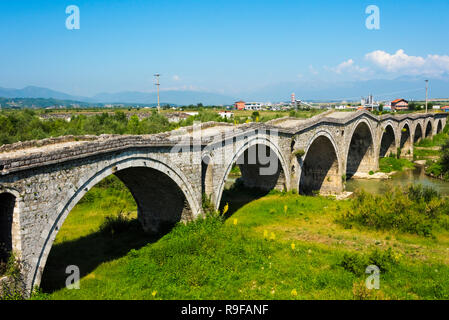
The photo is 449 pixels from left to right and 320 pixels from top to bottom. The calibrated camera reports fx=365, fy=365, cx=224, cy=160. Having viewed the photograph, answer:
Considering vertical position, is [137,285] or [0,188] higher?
[0,188]

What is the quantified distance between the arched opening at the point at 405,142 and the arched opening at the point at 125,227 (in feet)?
136

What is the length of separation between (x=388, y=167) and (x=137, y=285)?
3610 centimetres

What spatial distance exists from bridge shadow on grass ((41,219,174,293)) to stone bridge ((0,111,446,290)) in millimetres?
860

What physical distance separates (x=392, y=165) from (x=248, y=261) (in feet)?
111

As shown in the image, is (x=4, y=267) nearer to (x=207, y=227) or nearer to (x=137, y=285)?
(x=137, y=285)

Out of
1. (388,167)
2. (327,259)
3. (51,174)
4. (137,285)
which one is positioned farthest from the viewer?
(388,167)

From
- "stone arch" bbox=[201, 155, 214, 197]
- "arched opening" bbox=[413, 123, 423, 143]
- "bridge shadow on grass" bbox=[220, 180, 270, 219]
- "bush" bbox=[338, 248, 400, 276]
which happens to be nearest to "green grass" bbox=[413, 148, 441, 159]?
"arched opening" bbox=[413, 123, 423, 143]

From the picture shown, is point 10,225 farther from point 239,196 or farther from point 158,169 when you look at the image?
Result: point 239,196

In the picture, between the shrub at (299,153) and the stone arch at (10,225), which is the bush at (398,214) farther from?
the stone arch at (10,225)

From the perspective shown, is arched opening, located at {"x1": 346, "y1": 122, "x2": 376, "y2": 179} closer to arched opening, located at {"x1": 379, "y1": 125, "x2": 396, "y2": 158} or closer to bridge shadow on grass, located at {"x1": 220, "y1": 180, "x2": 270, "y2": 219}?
arched opening, located at {"x1": 379, "y1": 125, "x2": 396, "y2": 158}

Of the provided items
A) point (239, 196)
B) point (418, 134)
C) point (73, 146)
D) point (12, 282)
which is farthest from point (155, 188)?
point (418, 134)

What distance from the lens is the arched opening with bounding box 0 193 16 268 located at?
9.46 meters
